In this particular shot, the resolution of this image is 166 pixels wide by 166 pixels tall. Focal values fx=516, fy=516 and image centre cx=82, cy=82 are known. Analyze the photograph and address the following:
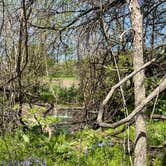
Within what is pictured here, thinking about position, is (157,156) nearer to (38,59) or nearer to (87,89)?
(87,89)

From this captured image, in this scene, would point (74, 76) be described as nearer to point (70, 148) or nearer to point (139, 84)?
point (70, 148)

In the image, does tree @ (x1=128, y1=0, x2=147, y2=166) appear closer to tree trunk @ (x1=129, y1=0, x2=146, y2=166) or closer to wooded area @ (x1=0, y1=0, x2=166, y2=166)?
tree trunk @ (x1=129, y1=0, x2=146, y2=166)

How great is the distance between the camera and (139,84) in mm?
3549

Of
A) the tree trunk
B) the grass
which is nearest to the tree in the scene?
the tree trunk

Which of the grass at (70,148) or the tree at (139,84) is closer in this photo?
the tree at (139,84)

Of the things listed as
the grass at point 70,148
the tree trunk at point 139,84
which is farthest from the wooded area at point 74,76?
the tree trunk at point 139,84

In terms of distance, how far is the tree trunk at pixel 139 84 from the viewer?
140 inches

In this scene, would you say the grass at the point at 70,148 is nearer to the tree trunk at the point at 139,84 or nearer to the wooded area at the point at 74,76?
the wooded area at the point at 74,76

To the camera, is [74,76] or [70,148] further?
[74,76]

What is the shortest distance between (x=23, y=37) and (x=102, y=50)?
1275 mm

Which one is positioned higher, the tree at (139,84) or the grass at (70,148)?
the tree at (139,84)

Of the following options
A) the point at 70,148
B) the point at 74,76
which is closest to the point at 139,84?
the point at 70,148

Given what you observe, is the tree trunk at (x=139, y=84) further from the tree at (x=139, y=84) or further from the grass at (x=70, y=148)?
the grass at (x=70, y=148)

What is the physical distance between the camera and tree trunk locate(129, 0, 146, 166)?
354cm
